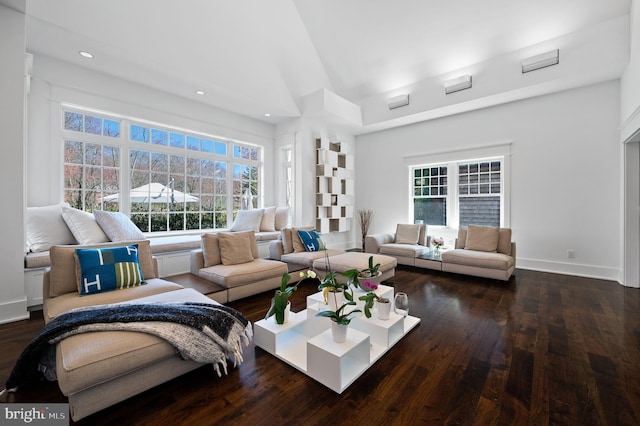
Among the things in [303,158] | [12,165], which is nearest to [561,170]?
[303,158]

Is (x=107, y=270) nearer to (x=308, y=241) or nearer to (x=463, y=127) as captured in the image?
(x=308, y=241)

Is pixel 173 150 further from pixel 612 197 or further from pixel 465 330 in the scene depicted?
pixel 612 197

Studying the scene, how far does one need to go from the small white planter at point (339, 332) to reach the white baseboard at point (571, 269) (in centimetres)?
460

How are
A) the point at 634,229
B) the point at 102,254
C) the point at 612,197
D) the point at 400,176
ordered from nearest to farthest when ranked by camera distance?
the point at 102,254 → the point at 634,229 → the point at 612,197 → the point at 400,176

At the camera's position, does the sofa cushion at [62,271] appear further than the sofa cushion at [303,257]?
No

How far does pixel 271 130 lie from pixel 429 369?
5.56 m

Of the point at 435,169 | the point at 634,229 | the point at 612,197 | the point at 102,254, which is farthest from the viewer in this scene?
the point at 435,169

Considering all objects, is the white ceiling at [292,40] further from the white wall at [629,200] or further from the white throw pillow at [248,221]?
the white throw pillow at [248,221]

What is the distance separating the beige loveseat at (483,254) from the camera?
4.07 meters

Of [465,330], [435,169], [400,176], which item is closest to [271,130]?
[400,176]

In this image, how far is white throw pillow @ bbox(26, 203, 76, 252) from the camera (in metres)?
3.10

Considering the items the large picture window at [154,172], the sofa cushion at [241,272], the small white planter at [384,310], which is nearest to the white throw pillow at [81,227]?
the large picture window at [154,172]

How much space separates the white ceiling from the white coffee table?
377 cm

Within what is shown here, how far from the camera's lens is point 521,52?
4367 mm
